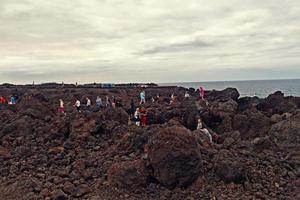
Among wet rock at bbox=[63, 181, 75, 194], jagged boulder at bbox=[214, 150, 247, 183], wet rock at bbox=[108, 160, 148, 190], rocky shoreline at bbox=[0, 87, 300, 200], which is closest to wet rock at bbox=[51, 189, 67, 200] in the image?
rocky shoreline at bbox=[0, 87, 300, 200]

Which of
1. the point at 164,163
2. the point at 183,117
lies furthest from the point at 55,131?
the point at 183,117

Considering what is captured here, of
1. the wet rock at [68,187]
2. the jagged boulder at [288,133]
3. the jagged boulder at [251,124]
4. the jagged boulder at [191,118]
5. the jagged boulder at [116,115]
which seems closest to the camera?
the wet rock at [68,187]

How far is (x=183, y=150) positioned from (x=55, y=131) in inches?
255

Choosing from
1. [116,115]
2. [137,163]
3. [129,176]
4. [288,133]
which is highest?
[116,115]

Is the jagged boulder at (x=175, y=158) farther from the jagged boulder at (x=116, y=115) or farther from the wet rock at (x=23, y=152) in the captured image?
the jagged boulder at (x=116, y=115)

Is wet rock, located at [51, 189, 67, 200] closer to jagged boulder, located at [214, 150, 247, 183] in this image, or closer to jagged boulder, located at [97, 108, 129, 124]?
jagged boulder, located at [214, 150, 247, 183]

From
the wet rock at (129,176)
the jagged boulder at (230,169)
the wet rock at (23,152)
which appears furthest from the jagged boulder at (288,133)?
the wet rock at (23,152)

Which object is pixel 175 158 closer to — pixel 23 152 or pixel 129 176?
pixel 129 176

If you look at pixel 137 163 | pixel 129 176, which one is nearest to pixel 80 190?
pixel 129 176

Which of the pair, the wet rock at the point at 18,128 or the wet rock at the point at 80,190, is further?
the wet rock at the point at 18,128

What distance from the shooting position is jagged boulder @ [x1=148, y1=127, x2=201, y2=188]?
11031mm

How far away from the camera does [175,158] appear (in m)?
11.0

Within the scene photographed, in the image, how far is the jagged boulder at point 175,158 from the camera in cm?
1103

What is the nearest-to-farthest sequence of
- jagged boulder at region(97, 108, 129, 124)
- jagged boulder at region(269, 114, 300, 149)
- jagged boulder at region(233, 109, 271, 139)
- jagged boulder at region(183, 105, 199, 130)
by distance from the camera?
jagged boulder at region(269, 114, 300, 149) < jagged boulder at region(97, 108, 129, 124) < jagged boulder at region(233, 109, 271, 139) < jagged boulder at region(183, 105, 199, 130)
